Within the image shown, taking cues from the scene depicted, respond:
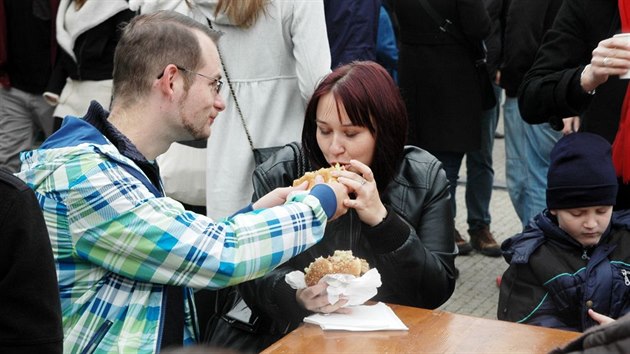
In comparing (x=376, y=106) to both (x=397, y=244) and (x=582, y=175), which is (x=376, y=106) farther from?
(x=582, y=175)

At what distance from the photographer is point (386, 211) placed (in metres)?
3.21

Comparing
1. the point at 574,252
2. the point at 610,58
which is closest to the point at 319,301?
the point at 574,252

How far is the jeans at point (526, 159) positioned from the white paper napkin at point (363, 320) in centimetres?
296

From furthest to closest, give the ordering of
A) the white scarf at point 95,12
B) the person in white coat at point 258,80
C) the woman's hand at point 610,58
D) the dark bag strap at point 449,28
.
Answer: the dark bag strap at point 449,28 < the white scarf at point 95,12 < the person in white coat at point 258,80 < the woman's hand at point 610,58

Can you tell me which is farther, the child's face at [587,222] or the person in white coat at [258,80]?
the person in white coat at [258,80]

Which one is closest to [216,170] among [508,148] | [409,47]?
[409,47]

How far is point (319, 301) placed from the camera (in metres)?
2.96

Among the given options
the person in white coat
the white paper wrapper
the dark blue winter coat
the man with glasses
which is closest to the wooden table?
the white paper wrapper

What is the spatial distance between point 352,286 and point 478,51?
3360 millimetres

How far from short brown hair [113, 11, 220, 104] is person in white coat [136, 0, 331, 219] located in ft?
5.02

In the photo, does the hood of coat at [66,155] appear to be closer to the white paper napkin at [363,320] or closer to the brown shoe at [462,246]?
the white paper napkin at [363,320]

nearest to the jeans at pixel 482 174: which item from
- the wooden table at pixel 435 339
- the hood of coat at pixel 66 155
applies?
the wooden table at pixel 435 339

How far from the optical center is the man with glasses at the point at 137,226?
2.57 m

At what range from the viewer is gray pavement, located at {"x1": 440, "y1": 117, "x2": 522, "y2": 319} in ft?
18.6
